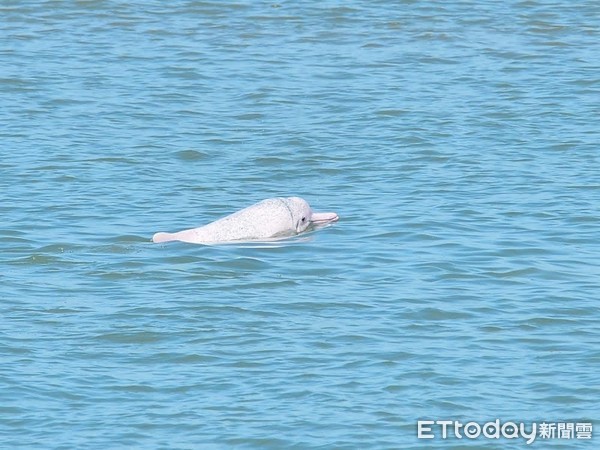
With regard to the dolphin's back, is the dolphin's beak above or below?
below

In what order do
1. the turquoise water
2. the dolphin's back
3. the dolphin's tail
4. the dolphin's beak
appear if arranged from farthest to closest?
the dolphin's beak
the dolphin's back
the dolphin's tail
the turquoise water

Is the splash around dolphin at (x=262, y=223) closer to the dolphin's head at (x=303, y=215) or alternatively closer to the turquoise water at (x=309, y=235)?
the dolphin's head at (x=303, y=215)

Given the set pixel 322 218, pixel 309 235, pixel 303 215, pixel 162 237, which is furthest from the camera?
pixel 322 218

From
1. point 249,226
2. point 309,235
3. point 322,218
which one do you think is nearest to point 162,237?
point 249,226

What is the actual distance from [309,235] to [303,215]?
25 centimetres

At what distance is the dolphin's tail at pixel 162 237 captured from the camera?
14.9 metres

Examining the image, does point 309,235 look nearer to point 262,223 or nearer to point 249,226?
point 262,223

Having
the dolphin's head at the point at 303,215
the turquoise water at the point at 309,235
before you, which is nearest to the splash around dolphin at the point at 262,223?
the dolphin's head at the point at 303,215

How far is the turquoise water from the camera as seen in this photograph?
35.5 ft

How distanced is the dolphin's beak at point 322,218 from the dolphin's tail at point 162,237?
1.58 meters

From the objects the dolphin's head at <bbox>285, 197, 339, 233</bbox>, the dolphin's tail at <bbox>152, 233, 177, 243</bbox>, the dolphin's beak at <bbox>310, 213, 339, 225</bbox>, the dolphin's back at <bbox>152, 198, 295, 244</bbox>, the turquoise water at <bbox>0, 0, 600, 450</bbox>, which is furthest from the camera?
the dolphin's beak at <bbox>310, 213, 339, 225</bbox>

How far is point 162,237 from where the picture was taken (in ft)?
48.8

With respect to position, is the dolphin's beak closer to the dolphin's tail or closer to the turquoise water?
the turquoise water

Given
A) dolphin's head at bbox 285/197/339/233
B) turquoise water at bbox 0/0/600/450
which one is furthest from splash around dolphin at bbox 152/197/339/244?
turquoise water at bbox 0/0/600/450
